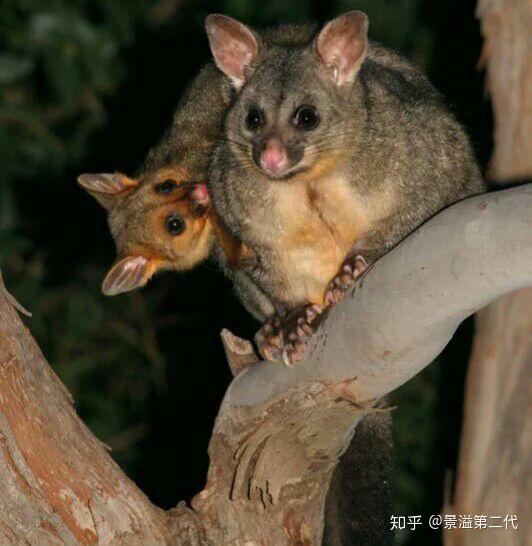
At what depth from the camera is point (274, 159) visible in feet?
10.7

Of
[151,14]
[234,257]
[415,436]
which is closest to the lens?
[234,257]

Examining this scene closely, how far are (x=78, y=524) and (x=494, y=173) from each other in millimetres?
1747

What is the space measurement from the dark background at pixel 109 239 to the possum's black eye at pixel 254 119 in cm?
208

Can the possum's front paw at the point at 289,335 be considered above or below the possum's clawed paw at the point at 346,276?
below

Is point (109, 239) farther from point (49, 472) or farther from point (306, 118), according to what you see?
point (49, 472)

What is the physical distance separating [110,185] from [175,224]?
389mm

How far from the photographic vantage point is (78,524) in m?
3.04

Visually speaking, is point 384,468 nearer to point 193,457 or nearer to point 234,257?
point 234,257

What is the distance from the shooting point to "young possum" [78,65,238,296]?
405cm

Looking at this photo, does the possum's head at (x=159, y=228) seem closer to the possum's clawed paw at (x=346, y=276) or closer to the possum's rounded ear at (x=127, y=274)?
the possum's rounded ear at (x=127, y=274)

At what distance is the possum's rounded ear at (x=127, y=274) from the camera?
4.06 meters

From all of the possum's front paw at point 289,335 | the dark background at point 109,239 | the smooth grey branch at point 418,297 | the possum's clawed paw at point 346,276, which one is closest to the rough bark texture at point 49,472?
the smooth grey branch at point 418,297

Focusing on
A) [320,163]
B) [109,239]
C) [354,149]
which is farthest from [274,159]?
[109,239]

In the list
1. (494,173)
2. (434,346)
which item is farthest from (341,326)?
(494,173)
